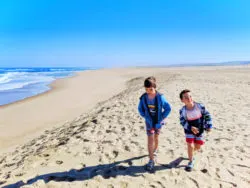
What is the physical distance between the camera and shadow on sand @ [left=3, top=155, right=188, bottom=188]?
3.83m

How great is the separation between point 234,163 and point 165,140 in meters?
1.63

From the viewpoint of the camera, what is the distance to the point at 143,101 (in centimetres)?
398

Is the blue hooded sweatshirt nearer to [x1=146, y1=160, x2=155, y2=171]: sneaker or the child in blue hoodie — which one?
the child in blue hoodie

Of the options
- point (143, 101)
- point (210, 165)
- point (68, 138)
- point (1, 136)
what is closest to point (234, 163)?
point (210, 165)

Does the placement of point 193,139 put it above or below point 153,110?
below

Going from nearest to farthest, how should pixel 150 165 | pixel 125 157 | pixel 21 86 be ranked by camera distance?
pixel 150 165 < pixel 125 157 < pixel 21 86

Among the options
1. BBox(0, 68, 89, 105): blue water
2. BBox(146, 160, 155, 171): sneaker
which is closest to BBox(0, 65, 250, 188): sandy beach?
BBox(146, 160, 155, 171): sneaker

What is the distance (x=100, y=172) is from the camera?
13.1 feet

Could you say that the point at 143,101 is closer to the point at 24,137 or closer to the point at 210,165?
the point at 210,165

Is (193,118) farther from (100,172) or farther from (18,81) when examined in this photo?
(18,81)

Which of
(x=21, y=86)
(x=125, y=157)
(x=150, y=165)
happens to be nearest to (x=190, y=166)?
(x=150, y=165)

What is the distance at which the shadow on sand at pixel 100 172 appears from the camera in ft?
12.6

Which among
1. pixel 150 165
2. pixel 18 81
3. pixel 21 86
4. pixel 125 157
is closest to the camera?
pixel 150 165

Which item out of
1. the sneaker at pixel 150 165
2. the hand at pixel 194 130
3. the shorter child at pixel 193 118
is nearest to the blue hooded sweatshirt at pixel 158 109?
the shorter child at pixel 193 118
